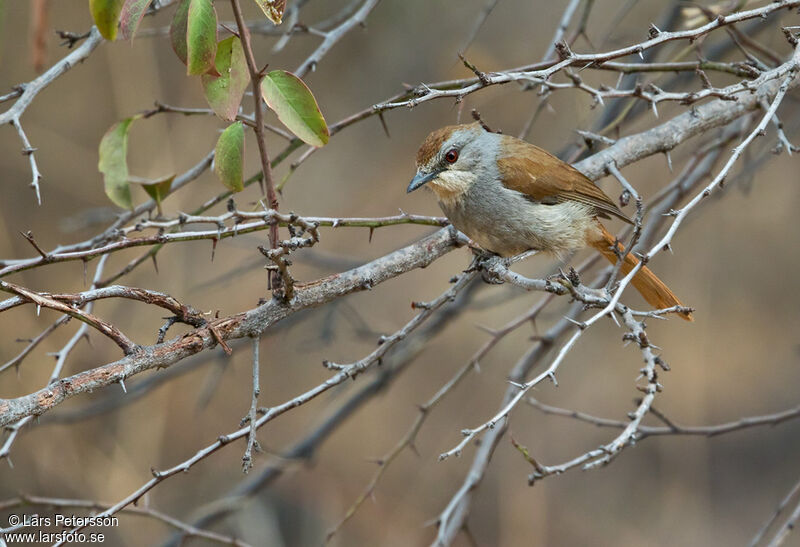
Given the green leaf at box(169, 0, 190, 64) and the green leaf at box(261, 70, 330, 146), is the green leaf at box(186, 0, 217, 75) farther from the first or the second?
the green leaf at box(261, 70, 330, 146)

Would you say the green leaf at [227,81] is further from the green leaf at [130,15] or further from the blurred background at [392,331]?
the blurred background at [392,331]

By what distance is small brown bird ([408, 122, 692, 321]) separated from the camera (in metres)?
4.11

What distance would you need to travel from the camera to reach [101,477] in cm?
608

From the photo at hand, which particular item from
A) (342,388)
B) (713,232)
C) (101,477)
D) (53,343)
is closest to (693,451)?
(713,232)

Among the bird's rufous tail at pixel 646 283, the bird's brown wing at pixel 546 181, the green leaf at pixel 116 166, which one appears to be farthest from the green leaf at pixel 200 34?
the bird's rufous tail at pixel 646 283

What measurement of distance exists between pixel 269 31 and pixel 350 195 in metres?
3.33

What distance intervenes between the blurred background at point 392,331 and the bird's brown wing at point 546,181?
1.61 m

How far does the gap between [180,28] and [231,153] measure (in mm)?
412

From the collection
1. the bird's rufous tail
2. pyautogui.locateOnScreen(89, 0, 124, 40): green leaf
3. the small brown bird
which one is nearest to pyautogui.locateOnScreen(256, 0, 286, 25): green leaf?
pyautogui.locateOnScreen(89, 0, 124, 40): green leaf

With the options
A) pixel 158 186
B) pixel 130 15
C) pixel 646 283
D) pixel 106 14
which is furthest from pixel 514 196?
pixel 106 14

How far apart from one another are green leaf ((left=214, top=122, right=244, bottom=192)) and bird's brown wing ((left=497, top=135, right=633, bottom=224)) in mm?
2096

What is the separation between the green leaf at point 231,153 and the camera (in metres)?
2.51

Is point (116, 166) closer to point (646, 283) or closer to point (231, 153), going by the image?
point (231, 153)

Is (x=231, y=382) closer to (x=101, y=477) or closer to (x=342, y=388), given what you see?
(x=101, y=477)
